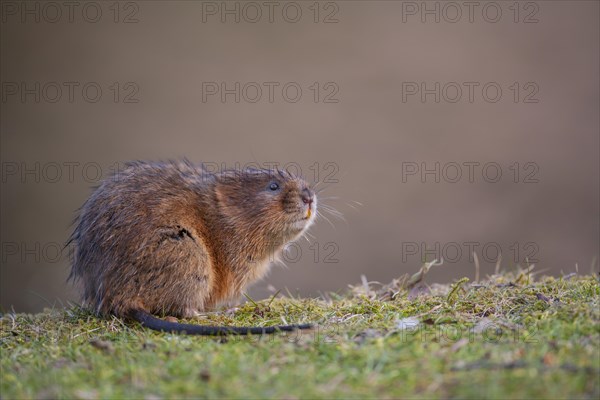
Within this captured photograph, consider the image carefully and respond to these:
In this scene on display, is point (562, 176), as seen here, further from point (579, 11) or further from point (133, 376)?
point (133, 376)

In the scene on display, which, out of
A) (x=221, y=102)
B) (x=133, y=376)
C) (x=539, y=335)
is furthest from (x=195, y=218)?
(x=221, y=102)

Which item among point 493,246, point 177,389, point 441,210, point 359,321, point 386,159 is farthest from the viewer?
point 386,159

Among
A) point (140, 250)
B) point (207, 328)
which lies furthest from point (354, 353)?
point (140, 250)

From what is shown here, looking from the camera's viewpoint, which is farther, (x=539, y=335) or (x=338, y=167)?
(x=338, y=167)

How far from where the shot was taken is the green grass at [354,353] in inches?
135

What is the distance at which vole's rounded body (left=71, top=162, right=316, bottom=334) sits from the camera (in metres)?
5.68

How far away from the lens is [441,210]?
14.3 meters

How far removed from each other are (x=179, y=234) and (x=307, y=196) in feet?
4.37

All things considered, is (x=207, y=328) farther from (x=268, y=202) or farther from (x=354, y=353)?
(x=268, y=202)

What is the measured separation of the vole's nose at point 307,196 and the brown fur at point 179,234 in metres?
0.01

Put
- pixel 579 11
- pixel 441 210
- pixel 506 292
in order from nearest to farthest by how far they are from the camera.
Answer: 1. pixel 506 292
2. pixel 441 210
3. pixel 579 11

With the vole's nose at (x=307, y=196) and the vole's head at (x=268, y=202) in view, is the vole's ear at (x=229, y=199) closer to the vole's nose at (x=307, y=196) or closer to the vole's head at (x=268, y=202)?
the vole's head at (x=268, y=202)

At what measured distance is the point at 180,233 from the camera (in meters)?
5.93

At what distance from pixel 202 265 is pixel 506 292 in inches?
96.3
